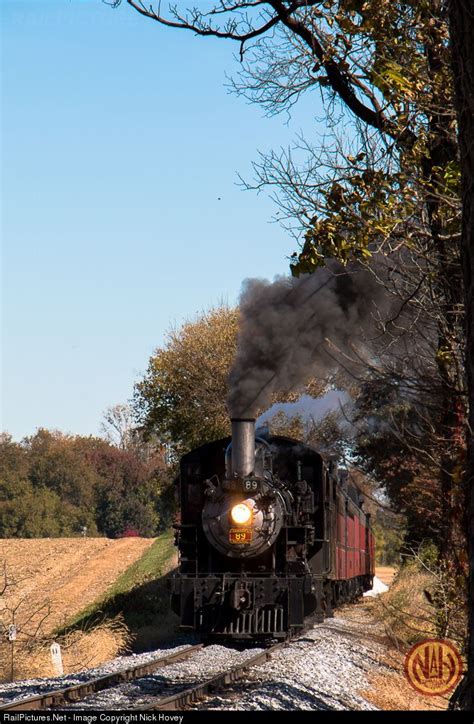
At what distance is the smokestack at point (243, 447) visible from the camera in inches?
586

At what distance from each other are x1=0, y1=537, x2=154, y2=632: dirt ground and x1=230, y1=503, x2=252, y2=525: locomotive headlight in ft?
44.3

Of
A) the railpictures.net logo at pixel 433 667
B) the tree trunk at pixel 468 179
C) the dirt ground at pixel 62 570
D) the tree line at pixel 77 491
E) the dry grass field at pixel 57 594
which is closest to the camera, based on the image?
the tree trunk at pixel 468 179

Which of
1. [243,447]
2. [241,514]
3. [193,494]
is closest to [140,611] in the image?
[193,494]

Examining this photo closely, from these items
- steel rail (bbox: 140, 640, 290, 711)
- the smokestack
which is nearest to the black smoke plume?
the smokestack

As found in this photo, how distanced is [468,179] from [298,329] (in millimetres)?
9680

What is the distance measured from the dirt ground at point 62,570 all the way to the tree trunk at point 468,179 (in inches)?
850

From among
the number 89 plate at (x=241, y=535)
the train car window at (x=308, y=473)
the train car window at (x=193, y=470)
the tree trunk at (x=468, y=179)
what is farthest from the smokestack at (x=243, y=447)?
the tree trunk at (x=468, y=179)

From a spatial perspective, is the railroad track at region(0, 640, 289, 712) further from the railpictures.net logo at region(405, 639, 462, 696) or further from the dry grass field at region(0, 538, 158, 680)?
the dry grass field at region(0, 538, 158, 680)

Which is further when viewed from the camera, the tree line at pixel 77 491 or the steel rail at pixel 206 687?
Answer: the tree line at pixel 77 491

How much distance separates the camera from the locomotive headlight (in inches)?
605

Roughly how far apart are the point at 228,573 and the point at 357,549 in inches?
427

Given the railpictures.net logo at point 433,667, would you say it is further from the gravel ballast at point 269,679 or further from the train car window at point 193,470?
the train car window at point 193,470

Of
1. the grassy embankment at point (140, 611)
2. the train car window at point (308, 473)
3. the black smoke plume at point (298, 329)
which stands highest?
the black smoke plume at point (298, 329)

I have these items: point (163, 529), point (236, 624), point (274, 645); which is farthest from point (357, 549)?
point (163, 529)
